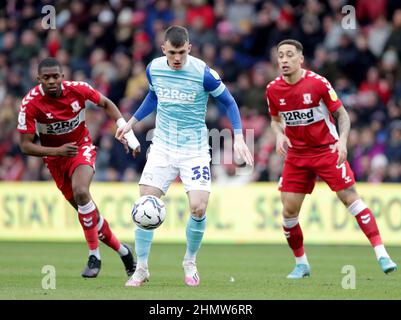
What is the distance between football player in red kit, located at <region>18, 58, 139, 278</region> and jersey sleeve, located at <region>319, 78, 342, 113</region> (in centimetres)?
221

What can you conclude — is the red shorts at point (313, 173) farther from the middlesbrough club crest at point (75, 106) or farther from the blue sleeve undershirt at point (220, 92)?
the middlesbrough club crest at point (75, 106)

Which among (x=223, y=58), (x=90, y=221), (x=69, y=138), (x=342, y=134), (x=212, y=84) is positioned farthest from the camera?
(x=223, y=58)

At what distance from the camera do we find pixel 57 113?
11.6 meters

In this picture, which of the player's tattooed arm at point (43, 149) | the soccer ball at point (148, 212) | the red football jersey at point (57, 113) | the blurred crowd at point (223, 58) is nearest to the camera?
the soccer ball at point (148, 212)

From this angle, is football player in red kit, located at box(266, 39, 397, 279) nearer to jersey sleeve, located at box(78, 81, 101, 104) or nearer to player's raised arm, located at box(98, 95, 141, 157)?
player's raised arm, located at box(98, 95, 141, 157)

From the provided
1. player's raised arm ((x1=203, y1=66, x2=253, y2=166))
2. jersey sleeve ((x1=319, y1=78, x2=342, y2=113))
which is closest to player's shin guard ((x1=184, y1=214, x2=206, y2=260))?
player's raised arm ((x1=203, y1=66, x2=253, y2=166))

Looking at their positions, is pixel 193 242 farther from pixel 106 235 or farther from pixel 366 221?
pixel 366 221

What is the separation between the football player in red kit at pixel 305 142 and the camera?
36.7ft

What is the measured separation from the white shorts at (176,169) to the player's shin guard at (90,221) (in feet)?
3.73

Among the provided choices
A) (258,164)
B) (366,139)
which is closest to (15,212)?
(258,164)

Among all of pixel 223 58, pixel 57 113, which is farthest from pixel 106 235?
pixel 223 58

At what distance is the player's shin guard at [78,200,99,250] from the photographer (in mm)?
11406

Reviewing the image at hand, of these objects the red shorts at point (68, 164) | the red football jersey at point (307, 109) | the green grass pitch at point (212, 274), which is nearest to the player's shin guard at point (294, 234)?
the green grass pitch at point (212, 274)

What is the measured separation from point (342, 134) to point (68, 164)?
3.11m
